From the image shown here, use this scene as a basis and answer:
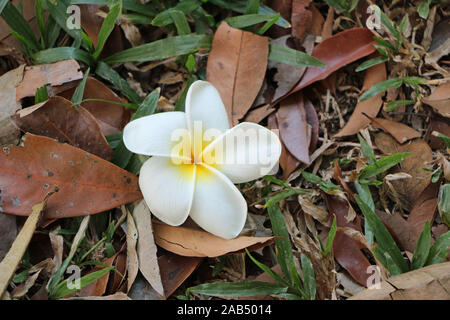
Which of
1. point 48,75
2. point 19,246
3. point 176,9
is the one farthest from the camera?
point 176,9

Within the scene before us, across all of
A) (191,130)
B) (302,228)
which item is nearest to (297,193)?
(302,228)

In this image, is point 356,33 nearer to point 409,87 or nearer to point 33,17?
point 409,87

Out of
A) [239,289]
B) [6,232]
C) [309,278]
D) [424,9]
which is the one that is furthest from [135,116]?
[424,9]

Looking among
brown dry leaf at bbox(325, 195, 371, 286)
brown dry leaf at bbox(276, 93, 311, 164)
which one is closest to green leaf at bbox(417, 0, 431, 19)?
brown dry leaf at bbox(276, 93, 311, 164)

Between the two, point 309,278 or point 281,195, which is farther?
point 281,195

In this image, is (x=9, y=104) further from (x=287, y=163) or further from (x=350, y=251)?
(x=350, y=251)

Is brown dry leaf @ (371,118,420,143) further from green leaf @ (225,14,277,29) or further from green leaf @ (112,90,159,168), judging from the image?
green leaf @ (112,90,159,168)

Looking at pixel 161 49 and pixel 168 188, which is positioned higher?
pixel 161 49
